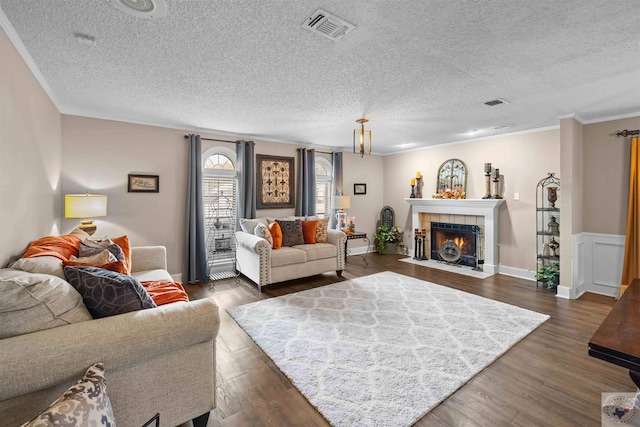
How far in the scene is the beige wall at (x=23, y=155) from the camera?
79.9 inches

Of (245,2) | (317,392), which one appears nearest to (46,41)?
(245,2)

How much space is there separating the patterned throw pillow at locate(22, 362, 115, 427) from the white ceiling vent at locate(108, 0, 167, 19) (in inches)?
76.9

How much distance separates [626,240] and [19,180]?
22.0ft

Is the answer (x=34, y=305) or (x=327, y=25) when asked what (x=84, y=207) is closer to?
(x=34, y=305)

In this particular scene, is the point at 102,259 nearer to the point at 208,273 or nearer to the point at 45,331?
the point at 45,331

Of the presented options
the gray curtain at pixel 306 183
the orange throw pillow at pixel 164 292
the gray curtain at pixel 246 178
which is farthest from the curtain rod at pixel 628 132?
the orange throw pillow at pixel 164 292

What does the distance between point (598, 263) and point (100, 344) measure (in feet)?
19.1

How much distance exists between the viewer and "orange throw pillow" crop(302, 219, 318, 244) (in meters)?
5.14

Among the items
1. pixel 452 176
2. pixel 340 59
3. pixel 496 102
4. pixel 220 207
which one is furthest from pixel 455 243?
pixel 340 59

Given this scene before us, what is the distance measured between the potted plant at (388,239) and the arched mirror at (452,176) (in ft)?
4.74

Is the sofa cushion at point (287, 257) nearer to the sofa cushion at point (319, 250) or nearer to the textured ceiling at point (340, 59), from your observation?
the sofa cushion at point (319, 250)

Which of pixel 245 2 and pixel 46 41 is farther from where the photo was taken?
pixel 46 41

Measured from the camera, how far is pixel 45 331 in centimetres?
134

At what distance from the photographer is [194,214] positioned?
15.4 feet
